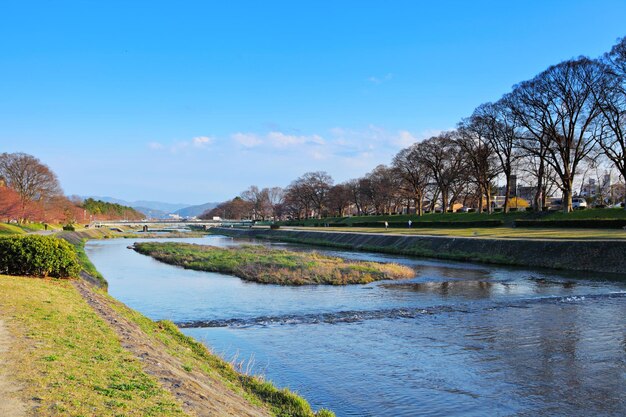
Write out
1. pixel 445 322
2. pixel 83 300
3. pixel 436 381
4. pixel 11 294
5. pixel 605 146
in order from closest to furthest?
pixel 436 381 < pixel 11 294 < pixel 83 300 < pixel 445 322 < pixel 605 146

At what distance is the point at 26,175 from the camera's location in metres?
96.8

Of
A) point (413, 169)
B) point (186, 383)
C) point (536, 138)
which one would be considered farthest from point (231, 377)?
point (413, 169)

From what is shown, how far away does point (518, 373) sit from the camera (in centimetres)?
1188

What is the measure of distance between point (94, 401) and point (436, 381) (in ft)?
25.9

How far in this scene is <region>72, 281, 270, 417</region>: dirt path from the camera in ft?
23.7

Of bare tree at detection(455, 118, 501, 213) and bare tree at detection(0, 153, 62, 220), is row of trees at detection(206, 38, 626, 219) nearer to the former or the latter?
bare tree at detection(455, 118, 501, 213)

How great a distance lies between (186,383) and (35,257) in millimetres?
13767

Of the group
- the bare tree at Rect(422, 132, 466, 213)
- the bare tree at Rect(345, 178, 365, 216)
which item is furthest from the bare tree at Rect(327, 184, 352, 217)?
the bare tree at Rect(422, 132, 466, 213)

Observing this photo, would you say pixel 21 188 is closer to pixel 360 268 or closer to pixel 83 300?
pixel 360 268

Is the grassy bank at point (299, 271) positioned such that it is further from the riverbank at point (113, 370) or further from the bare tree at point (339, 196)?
the bare tree at point (339, 196)

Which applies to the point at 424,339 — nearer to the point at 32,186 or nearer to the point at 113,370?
the point at 113,370

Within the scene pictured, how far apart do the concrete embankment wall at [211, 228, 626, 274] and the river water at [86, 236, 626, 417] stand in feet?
14.4

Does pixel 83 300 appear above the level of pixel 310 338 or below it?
above

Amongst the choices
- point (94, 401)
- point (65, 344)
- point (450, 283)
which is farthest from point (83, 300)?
point (450, 283)
